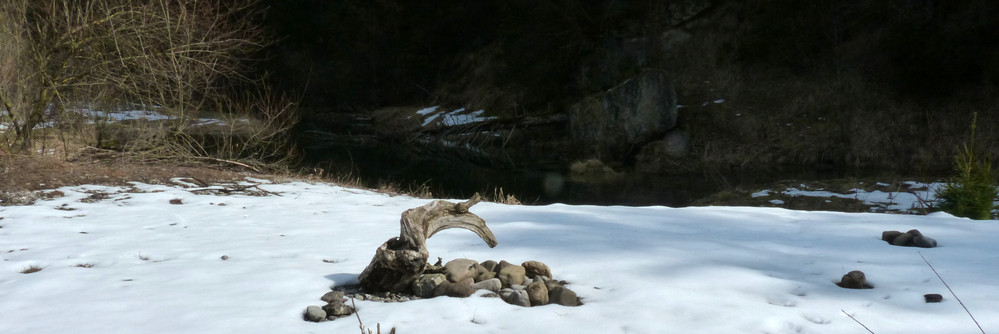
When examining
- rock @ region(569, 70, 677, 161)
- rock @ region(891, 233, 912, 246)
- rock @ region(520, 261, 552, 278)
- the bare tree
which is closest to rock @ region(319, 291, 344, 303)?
rock @ region(520, 261, 552, 278)

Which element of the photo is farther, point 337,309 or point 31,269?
point 31,269

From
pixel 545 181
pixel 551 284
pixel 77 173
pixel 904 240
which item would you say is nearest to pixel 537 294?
pixel 551 284

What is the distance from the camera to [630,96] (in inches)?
790

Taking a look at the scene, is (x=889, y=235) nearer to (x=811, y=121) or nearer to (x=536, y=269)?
(x=536, y=269)

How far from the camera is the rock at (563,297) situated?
312 cm

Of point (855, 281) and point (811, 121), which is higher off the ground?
point (811, 121)

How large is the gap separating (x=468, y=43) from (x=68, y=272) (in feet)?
102

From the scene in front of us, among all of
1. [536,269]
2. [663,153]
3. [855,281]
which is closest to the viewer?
[855,281]

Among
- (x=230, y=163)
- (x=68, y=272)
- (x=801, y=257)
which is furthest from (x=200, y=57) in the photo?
(x=801, y=257)

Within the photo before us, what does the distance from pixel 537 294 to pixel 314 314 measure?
94cm

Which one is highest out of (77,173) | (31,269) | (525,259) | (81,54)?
(81,54)

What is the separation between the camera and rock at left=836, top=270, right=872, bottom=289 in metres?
3.25

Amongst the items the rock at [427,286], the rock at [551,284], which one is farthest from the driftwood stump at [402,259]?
the rock at [551,284]

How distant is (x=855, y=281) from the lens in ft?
10.7
